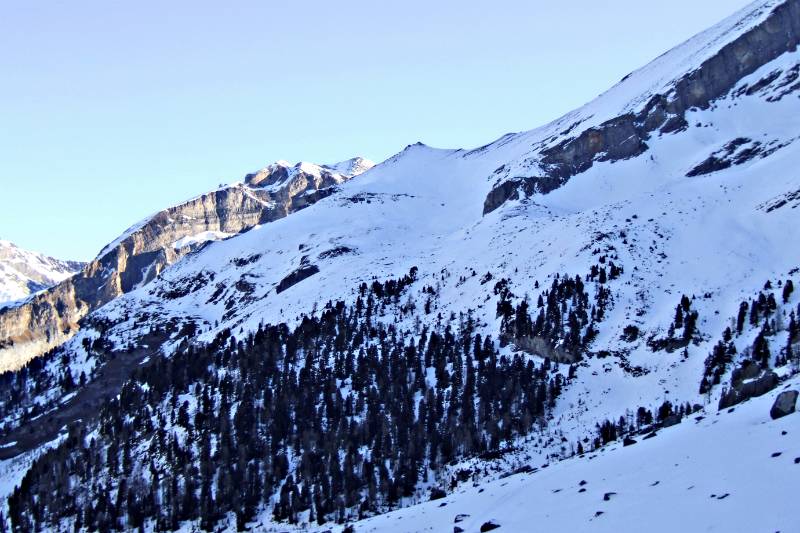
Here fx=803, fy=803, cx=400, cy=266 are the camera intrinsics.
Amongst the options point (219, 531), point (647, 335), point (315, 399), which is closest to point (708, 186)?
point (647, 335)

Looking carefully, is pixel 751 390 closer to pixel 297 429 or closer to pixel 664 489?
pixel 664 489

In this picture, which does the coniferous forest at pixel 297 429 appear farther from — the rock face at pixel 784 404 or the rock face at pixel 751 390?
the rock face at pixel 784 404

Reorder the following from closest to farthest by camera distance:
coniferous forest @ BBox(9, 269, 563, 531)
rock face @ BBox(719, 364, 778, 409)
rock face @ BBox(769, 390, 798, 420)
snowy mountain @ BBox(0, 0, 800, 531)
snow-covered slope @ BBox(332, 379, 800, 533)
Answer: snow-covered slope @ BBox(332, 379, 800, 533), rock face @ BBox(769, 390, 798, 420), rock face @ BBox(719, 364, 778, 409), snowy mountain @ BBox(0, 0, 800, 531), coniferous forest @ BBox(9, 269, 563, 531)

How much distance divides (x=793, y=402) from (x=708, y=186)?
5273 inches

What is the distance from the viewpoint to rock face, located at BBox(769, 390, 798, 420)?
4522cm


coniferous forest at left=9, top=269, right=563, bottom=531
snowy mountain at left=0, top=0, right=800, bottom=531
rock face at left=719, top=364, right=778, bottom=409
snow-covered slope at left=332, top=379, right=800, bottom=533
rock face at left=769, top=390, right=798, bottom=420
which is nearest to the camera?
snow-covered slope at left=332, top=379, right=800, bottom=533

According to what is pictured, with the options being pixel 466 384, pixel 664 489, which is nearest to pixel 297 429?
pixel 466 384

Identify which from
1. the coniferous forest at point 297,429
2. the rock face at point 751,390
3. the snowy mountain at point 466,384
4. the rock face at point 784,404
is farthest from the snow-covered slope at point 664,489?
the coniferous forest at point 297,429

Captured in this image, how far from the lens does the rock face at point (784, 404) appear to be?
148 feet

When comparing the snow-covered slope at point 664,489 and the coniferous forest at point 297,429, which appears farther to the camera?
the coniferous forest at point 297,429

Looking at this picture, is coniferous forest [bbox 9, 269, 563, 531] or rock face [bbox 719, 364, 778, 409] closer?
rock face [bbox 719, 364, 778, 409]

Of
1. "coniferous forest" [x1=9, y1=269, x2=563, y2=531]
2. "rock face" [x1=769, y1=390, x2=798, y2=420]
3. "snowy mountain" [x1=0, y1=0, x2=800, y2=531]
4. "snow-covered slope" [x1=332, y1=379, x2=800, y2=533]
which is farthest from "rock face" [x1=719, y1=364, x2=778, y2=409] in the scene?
"coniferous forest" [x1=9, y1=269, x2=563, y2=531]

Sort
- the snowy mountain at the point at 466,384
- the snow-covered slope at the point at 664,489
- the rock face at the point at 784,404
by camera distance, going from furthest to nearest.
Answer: the snowy mountain at the point at 466,384 → the rock face at the point at 784,404 → the snow-covered slope at the point at 664,489

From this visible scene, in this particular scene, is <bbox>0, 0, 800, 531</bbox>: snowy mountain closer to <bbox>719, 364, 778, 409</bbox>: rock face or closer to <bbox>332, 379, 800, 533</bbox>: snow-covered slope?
<bbox>719, 364, 778, 409</bbox>: rock face
